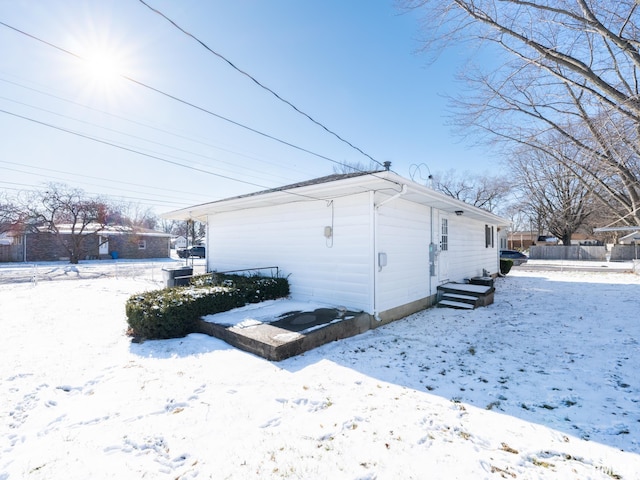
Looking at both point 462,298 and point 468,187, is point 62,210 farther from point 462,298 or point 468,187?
point 468,187

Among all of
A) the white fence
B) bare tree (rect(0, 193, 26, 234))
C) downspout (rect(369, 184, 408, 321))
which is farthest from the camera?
the white fence

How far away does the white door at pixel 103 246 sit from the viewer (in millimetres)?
26322

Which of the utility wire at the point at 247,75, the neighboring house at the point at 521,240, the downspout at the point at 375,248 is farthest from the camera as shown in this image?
the neighboring house at the point at 521,240

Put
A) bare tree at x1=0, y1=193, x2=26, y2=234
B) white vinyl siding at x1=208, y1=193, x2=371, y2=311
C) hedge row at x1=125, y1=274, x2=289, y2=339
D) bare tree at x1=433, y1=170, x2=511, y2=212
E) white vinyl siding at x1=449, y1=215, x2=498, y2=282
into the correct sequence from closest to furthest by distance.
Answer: hedge row at x1=125, y1=274, x2=289, y2=339
white vinyl siding at x1=208, y1=193, x2=371, y2=311
white vinyl siding at x1=449, y1=215, x2=498, y2=282
bare tree at x1=0, y1=193, x2=26, y2=234
bare tree at x1=433, y1=170, x2=511, y2=212

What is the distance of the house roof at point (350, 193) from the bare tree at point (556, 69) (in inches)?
110

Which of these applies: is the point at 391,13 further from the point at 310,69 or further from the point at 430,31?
the point at 310,69

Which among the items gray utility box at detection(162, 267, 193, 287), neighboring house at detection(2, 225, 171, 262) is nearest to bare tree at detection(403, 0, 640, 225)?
gray utility box at detection(162, 267, 193, 287)

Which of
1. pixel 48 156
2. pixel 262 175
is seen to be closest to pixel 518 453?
pixel 262 175

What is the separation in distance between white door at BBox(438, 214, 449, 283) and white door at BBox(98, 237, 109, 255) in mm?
28152

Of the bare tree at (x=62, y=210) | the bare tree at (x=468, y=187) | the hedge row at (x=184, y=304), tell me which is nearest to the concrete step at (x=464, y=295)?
the hedge row at (x=184, y=304)

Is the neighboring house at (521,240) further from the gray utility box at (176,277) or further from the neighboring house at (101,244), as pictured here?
the gray utility box at (176,277)

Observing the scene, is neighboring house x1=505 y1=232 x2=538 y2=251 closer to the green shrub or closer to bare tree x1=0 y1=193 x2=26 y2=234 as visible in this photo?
the green shrub

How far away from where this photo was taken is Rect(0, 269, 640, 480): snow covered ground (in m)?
2.27

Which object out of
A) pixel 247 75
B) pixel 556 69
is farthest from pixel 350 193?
pixel 556 69
